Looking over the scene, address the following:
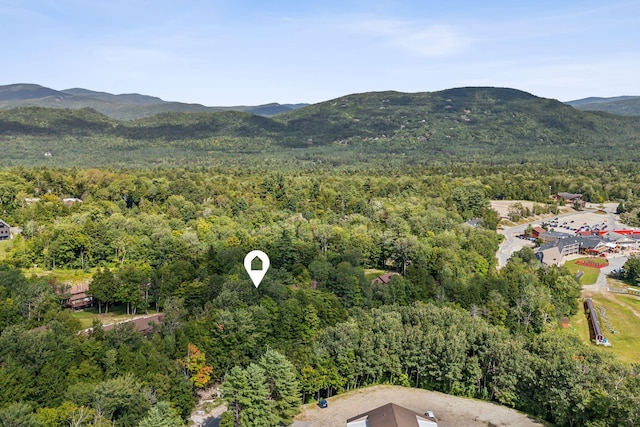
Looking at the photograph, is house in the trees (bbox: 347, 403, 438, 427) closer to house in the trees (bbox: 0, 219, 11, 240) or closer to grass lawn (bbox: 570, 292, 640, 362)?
grass lawn (bbox: 570, 292, 640, 362)

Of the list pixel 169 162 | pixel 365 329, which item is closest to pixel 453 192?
pixel 365 329

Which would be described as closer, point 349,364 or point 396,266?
point 349,364

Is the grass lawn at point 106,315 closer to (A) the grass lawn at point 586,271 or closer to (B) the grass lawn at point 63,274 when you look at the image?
(B) the grass lawn at point 63,274

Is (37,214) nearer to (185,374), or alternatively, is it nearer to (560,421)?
(185,374)

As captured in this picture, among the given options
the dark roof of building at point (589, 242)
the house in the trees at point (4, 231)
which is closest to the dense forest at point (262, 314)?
the house in the trees at point (4, 231)

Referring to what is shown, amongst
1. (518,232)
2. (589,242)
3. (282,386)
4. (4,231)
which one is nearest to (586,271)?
(589,242)

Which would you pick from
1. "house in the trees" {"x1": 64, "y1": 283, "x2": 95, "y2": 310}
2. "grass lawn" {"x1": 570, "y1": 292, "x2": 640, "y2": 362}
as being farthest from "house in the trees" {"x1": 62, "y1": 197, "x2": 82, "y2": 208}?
"grass lawn" {"x1": 570, "y1": 292, "x2": 640, "y2": 362}

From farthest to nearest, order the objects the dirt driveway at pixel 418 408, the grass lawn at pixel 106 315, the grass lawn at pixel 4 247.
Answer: the grass lawn at pixel 4 247
the grass lawn at pixel 106 315
the dirt driveway at pixel 418 408

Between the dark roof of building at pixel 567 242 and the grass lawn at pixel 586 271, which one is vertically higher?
the dark roof of building at pixel 567 242
